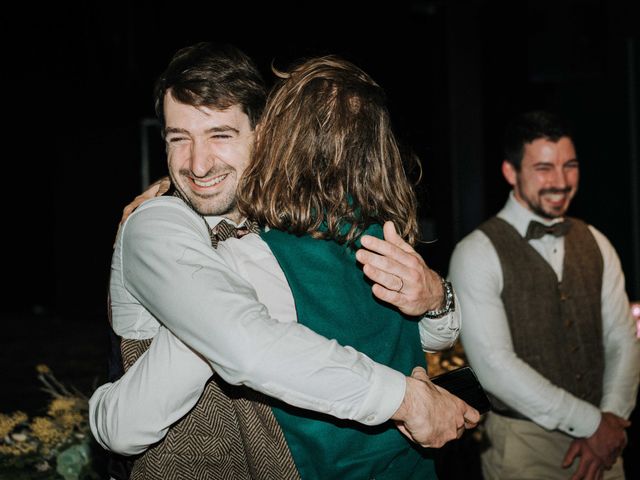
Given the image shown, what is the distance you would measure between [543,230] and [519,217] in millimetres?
110

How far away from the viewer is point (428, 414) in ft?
4.58

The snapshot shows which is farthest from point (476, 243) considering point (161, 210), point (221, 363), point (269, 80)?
point (269, 80)

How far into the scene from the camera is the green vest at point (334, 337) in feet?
4.61

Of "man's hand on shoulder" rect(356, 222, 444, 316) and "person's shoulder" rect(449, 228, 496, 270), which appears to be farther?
"person's shoulder" rect(449, 228, 496, 270)

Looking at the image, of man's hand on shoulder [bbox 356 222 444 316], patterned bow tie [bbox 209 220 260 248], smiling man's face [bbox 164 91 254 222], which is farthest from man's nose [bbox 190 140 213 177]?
man's hand on shoulder [bbox 356 222 444 316]

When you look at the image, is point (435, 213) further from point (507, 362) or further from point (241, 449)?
point (241, 449)

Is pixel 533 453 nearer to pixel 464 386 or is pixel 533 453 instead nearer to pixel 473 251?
pixel 473 251

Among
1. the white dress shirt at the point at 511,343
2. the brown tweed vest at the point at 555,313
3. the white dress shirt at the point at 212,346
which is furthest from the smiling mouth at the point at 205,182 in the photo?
the brown tweed vest at the point at 555,313

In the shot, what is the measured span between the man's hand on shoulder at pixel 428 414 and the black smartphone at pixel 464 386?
8 cm

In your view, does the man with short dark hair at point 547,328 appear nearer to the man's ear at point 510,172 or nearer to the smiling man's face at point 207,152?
the man's ear at point 510,172

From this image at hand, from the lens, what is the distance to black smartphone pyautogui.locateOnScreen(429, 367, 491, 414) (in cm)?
157

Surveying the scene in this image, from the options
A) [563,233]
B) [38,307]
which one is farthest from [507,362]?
[38,307]

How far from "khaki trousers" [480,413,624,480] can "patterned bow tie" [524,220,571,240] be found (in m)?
0.69

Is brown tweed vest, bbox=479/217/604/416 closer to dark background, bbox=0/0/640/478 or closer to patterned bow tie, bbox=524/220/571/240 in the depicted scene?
patterned bow tie, bbox=524/220/571/240
